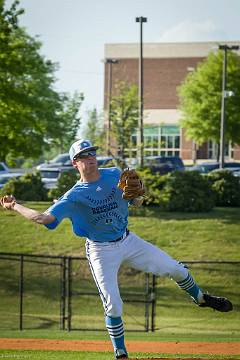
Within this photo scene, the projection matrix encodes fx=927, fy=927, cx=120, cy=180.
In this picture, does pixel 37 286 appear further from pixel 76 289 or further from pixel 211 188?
pixel 211 188

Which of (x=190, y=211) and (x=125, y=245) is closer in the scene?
(x=125, y=245)

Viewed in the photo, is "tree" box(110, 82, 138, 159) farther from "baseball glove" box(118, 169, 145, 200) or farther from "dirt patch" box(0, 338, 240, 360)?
"baseball glove" box(118, 169, 145, 200)

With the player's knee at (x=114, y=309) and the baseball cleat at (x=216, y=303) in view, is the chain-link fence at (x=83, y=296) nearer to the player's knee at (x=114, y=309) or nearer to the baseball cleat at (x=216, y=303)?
the baseball cleat at (x=216, y=303)

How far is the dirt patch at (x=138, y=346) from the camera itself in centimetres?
1373

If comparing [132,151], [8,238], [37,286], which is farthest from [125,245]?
[132,151]

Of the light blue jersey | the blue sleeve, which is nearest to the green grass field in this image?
the light blue jersey

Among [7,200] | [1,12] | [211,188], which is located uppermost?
[1,12]

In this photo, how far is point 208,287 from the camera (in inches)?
965

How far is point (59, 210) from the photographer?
995 cm

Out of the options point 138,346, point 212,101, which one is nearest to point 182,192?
point 138,346

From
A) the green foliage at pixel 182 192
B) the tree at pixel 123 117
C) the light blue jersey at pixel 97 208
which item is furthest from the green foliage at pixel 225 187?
the light blue jersey at pixel 97 208

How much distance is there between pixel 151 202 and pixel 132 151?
11.8 feet

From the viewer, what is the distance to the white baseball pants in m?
10.1

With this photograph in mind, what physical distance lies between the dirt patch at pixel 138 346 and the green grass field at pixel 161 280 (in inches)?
73.7
